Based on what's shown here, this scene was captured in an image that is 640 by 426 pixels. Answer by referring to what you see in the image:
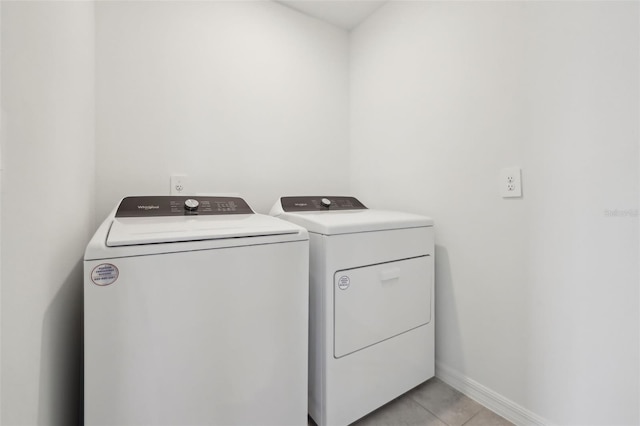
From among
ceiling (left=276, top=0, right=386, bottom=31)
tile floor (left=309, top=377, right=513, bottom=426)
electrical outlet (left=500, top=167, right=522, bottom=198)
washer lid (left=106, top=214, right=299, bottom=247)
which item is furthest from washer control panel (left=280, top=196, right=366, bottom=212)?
ceiling (left=276, top=0, right=386, bottom=31)

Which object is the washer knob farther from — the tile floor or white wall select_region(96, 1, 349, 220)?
the tile floor

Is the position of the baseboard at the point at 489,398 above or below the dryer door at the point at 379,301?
below

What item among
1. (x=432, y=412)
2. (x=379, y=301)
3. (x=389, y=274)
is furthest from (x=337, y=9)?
(x=432, y=412)

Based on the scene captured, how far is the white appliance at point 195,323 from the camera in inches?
27.6

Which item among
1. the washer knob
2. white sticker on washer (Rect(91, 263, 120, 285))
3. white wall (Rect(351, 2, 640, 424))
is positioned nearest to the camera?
white sticker on washer (Rect(91, 263, 120, 285))

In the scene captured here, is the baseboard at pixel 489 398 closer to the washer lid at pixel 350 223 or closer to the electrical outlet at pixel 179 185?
the washer lid at pixel 350 223

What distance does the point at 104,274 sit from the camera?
70cm

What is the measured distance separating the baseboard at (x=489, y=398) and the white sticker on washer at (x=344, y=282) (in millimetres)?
883

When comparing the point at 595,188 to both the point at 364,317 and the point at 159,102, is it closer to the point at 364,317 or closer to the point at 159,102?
the point at 364,317

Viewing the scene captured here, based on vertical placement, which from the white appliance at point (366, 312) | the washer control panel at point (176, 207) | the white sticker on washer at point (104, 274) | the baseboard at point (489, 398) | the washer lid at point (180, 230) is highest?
the washer control panel at point (176, 207)

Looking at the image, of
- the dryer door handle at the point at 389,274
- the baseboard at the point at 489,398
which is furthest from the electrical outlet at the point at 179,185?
the baseboard at the point at 489,398

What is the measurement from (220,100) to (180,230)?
1071 millimetres

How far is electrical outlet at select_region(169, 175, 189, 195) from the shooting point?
4.88ft

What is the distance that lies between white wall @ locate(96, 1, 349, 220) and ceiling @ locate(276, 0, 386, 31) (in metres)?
0.06
